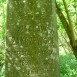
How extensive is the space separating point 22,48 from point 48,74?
0.52 m

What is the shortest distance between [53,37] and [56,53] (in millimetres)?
248

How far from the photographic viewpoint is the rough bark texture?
370 centimetres

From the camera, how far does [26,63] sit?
12.3 ft

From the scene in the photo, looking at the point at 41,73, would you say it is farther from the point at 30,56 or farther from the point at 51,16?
the point at 51,16

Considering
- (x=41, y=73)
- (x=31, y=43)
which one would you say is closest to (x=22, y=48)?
(x=31, y=43)

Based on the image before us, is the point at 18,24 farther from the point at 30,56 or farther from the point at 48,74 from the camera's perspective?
the point at 48,74

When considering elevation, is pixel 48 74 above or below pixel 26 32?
below

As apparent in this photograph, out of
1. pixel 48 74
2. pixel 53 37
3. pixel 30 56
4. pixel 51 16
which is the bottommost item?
pixel 48 74

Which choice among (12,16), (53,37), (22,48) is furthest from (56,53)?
(12,16)

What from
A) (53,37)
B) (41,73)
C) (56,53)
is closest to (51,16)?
(53,37)

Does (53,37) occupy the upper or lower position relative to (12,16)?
lower

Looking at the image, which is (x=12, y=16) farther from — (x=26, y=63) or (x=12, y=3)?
(x=26, y=63)

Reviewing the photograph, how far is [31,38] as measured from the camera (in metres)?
3.73

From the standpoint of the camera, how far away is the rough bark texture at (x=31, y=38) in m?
3.70
